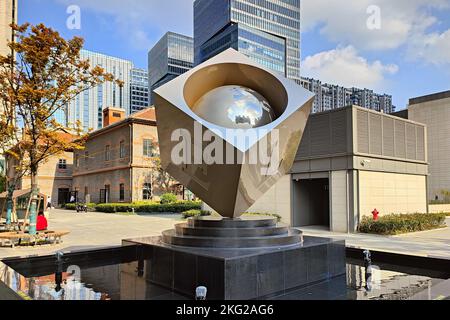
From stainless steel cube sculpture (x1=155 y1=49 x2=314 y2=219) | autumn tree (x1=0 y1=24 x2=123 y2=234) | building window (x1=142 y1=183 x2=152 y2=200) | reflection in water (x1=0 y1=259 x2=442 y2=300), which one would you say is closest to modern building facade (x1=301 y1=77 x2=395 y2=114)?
building window (x1=142 y1=183 x2=152 y2=200)

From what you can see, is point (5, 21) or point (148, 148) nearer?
point (148, 148)

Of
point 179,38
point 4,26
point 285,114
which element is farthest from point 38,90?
point 179,38

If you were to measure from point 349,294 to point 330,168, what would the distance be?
46.9ft

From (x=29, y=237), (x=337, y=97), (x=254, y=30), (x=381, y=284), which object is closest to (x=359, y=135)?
(x=381, y=284)

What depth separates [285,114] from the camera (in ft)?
23.5

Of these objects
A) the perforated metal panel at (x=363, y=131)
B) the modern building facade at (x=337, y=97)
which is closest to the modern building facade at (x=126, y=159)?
the perforated metal panel at (x=363, y=131)

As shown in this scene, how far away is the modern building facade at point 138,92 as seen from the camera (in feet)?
323

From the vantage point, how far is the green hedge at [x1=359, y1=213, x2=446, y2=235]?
1794 centimetres

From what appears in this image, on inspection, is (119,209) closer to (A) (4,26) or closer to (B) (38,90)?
(B) (38,90)

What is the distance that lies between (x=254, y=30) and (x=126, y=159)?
237 ft

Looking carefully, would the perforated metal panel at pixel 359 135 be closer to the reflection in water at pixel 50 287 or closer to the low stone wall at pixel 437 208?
the low stone wall at pixel 437 208

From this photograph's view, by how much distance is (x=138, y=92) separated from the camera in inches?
4045

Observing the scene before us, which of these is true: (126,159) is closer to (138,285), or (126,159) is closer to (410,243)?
(410,243)

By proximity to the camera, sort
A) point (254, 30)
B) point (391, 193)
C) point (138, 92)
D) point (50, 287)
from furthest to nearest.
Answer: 1. point (138, 92)
2. point (254, 30)
3. point (391, 193)
4. point (50, 287)
